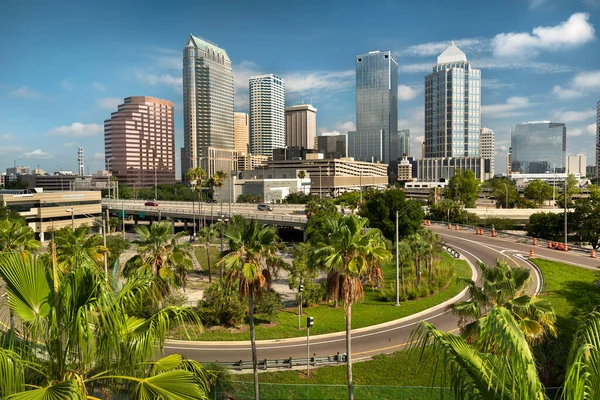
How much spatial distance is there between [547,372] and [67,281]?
21.9 m

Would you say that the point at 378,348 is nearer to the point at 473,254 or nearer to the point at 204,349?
the point at 204,349

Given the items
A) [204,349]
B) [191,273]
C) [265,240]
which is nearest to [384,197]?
[191,273]

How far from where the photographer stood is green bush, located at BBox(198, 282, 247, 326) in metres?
29.5

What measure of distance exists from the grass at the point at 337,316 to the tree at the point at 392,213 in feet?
43.0

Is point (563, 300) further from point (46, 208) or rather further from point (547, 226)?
point (46, 208)

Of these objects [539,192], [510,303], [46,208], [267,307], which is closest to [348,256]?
[510,303]

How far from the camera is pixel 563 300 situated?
31547 millimetres

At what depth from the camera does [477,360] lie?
5.57 meters

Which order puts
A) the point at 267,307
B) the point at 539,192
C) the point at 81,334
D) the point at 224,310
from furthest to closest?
the point at 539,192 < the point at 267,307 < the point at 224,310 < the point at 81,334

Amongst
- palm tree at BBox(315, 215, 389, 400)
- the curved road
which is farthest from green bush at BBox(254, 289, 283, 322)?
palm tree at BBox(315, 215, 389, 400)

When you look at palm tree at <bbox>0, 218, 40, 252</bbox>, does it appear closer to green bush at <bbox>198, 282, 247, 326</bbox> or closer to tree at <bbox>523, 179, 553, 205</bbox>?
green bush at <bbox>198, 282, 247, 326</bbox>

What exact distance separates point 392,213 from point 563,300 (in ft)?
78.0

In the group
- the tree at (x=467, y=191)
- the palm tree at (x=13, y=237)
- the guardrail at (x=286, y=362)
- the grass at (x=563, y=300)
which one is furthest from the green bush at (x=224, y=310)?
the tree at (x=467, y=191)

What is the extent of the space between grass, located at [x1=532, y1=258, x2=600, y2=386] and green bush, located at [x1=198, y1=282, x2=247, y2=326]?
19.0 m
